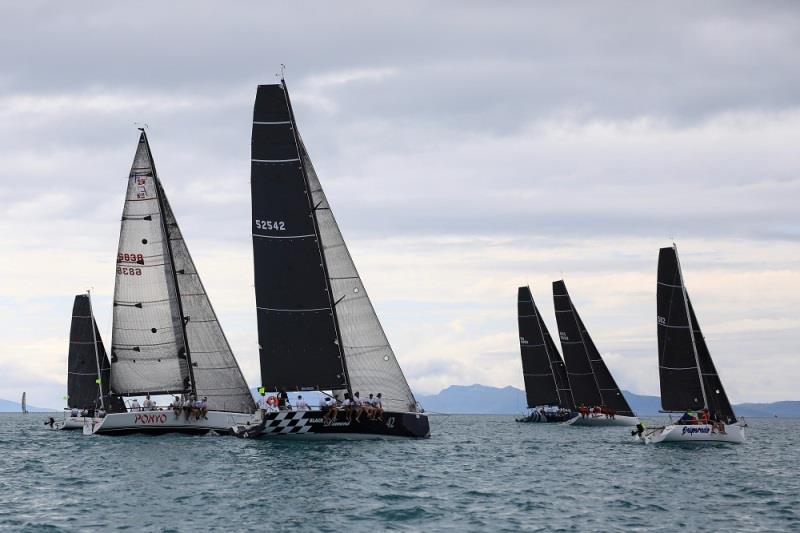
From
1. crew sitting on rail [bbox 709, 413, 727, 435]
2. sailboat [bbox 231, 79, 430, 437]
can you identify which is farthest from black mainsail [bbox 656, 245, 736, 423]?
sailboat [bbox 231, 79, 430, 437]

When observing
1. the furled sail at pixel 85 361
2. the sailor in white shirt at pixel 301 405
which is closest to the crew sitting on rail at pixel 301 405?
the sailor in white shirt at pixel 301 405

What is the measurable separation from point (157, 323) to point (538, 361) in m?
54.3

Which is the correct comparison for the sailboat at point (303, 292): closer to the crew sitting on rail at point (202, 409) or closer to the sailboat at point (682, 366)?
the crew sitting on rail at point (202, 409)

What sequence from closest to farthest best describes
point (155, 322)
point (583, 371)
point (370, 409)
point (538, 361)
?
point (370, 409) → point (155, 322) → point (583, 371) → point (538, 361)

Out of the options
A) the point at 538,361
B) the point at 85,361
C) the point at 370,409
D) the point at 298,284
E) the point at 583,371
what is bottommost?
the point at 370,409

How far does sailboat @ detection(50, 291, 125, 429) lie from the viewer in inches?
3113

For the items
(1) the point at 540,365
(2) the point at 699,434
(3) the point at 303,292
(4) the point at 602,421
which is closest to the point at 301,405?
(3) the point at 303,292

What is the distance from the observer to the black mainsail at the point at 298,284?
49750 mm

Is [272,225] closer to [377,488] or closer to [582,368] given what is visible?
[377,488]

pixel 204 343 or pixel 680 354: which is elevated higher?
pixel 204 343

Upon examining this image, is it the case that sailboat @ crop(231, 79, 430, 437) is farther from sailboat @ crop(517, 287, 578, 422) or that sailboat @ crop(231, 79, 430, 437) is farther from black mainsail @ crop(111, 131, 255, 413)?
sailboat @ crop(517, 287, 578, 422)

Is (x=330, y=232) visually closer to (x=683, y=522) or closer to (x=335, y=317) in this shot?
(x=335, y=317)

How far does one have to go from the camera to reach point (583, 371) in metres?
99.0

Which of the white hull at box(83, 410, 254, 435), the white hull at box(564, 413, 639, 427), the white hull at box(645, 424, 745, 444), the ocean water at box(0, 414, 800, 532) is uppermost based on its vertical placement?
the white hull at box(83, 410, 254, 435)
